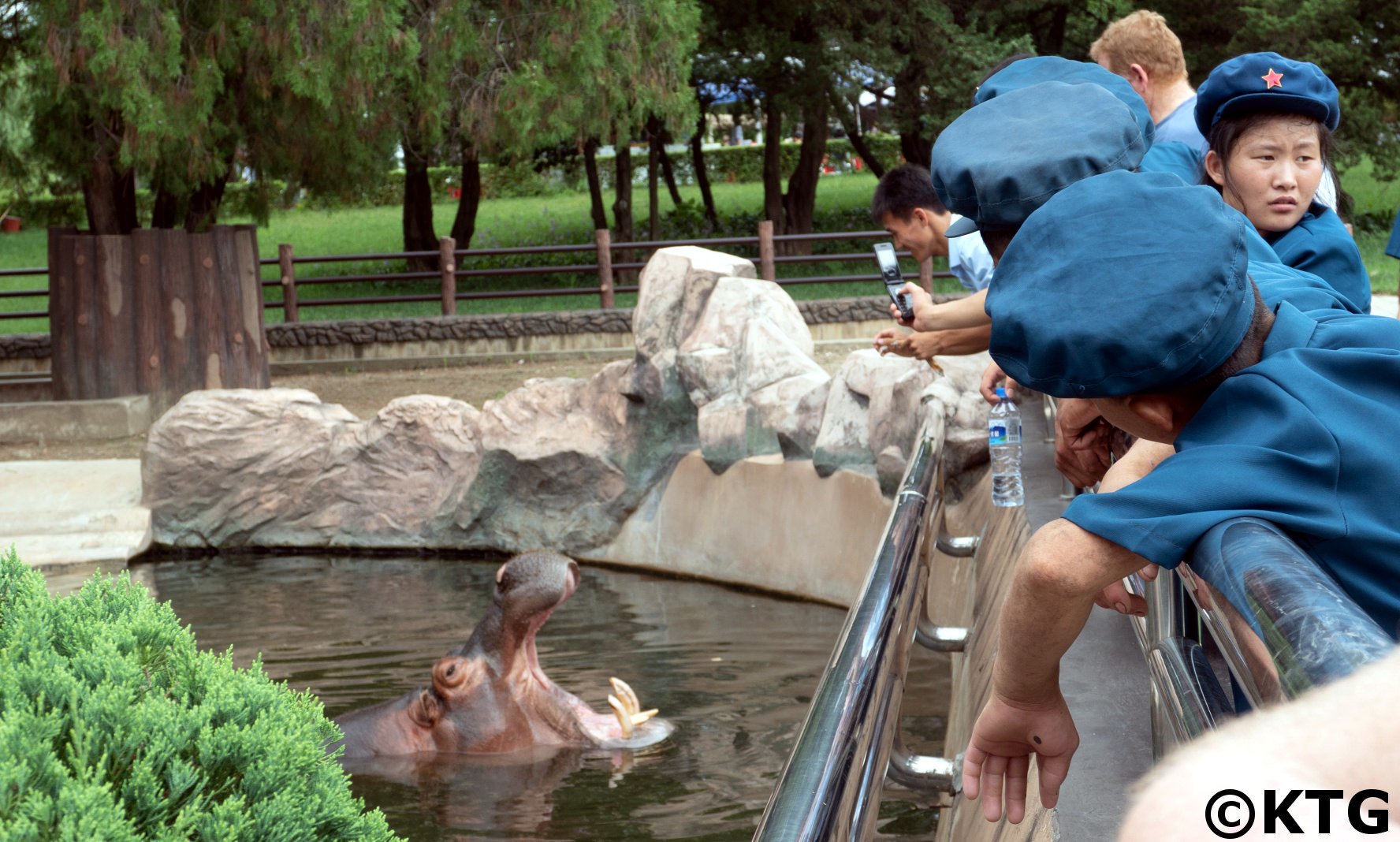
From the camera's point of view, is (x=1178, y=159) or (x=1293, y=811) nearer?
(x=1293, y=811)

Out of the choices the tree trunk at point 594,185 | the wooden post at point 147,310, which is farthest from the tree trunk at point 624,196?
the wooden post at point 147,310

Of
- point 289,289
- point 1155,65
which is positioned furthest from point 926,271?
point 289,289

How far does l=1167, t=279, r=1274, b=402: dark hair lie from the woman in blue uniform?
1.14m

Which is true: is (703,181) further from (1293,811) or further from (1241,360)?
(1293,811)

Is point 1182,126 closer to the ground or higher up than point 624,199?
closer to the ground

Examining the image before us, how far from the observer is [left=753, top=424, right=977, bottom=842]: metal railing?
4.03 feet

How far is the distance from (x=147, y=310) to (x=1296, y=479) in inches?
475

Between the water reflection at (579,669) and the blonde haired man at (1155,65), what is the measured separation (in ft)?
7.24

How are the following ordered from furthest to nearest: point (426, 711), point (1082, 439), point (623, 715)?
point (623, 715) < point (426, 711) < point (1082, 439)

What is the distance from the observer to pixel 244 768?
4.92ft

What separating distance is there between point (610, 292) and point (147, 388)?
18.4ft

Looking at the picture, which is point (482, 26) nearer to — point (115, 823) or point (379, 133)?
point (379, 133)

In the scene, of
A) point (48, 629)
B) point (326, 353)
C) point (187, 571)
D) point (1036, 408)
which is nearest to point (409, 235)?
point (326, 353)

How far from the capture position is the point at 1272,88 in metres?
2.39
